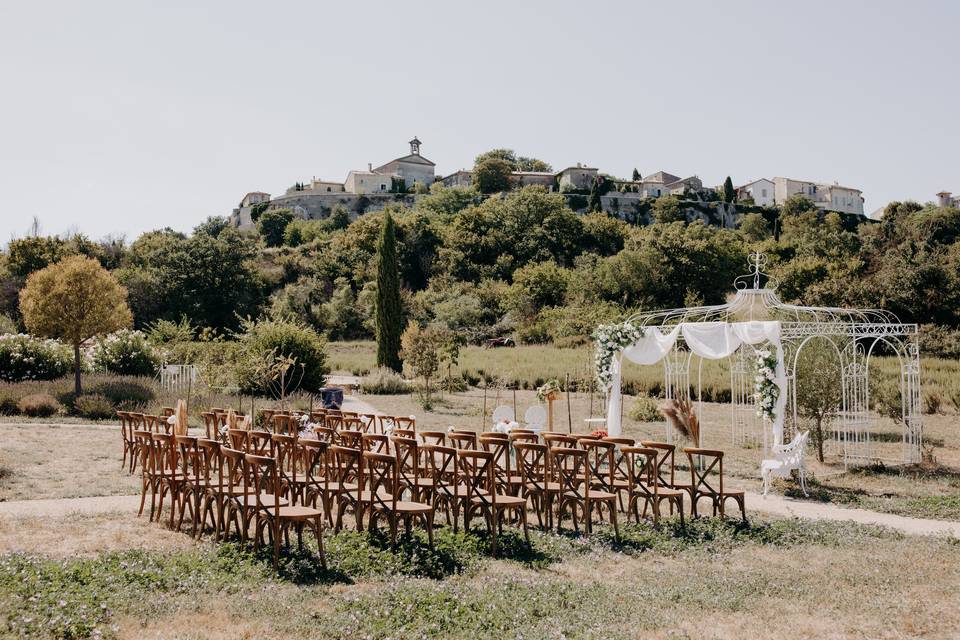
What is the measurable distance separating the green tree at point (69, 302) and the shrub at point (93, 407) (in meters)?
0.91

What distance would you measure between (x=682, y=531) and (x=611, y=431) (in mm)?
4942

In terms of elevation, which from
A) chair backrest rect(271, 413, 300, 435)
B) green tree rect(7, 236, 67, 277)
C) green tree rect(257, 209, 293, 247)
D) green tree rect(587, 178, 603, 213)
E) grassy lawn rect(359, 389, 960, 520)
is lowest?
grassy lawn rect(359, 389, 960, 520)

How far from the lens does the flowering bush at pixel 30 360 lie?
1986cm

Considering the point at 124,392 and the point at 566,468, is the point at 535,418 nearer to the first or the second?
the point at 566,468

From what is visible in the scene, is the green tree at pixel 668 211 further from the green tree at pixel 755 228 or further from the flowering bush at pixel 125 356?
the flowering bush at pixel 125 356

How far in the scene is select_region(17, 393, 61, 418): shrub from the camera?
17016 millimetres

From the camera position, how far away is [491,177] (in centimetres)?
8781

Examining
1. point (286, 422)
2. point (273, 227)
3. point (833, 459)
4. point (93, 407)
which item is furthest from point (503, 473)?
point (273, 227)

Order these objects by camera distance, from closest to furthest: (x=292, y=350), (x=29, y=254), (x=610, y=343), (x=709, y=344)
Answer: (x=709, y=344) < (x=610, y=343) < (x=292, y=350) < (x=29, y=254)

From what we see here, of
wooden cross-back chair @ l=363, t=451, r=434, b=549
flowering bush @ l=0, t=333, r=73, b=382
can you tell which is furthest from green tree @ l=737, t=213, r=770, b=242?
wooden cross-back chair @ l=363, t=451, r=434, b=549

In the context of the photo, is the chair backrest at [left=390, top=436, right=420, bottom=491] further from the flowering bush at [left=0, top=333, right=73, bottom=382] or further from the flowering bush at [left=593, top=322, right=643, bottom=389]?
the flowering bush at [left=0, top=333, right=73, bottom=382]

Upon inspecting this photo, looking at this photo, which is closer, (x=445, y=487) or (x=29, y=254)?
(x=445, y=487)

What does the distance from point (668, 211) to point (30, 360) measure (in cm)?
6702

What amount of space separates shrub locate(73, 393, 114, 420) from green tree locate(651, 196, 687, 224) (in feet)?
218
